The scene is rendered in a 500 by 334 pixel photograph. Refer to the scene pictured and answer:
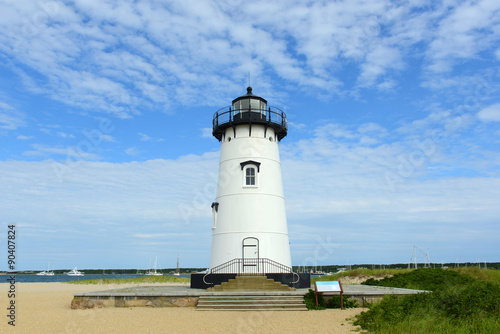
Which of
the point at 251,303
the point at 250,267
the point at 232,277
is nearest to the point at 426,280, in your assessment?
the point at 250,267

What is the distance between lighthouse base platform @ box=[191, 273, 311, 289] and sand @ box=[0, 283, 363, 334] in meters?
3.80

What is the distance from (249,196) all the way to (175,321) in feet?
Answer: 29.1

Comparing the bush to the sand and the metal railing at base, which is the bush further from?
the sand

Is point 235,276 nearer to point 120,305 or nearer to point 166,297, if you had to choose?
point 166,297

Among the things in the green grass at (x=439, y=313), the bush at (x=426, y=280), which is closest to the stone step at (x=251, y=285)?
the green grass at (x=439, y=313)

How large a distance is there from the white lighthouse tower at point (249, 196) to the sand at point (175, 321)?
17.7 feet

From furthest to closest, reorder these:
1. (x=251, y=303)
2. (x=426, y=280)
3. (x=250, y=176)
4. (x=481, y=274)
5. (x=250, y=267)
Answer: (x=481, y=274), (x=426, y=280), (x=250, y=176), (x=250, y=267), (x=251, y=303)

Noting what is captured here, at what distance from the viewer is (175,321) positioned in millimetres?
11070

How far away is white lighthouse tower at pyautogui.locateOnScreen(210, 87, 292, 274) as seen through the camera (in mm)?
18484

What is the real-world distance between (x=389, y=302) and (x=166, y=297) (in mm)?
7624

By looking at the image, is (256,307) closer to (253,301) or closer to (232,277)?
(253,301)

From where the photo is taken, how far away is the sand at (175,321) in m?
9.98

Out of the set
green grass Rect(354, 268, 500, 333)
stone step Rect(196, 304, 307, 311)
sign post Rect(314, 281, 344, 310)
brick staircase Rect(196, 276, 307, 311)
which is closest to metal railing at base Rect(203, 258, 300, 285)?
brick staircase Rect(196, 276, 307, 311)

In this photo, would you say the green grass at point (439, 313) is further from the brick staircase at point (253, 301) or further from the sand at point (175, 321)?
the brick staircase at point (253, 301)
